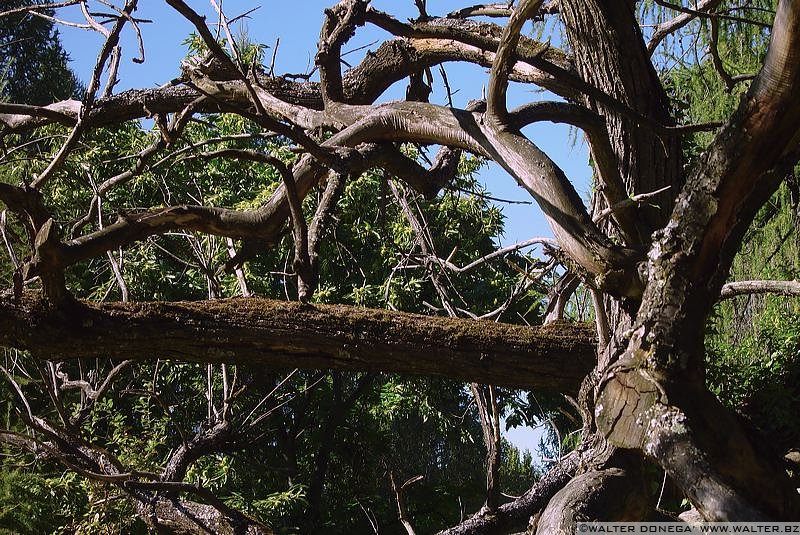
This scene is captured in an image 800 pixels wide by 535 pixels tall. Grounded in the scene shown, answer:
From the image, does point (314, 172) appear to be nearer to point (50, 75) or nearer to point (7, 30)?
point (50, 75)

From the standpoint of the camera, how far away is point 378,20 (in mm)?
3598

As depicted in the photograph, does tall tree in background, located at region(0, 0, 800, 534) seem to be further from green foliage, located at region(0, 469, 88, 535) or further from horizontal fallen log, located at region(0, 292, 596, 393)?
green foliage, located at region(0, 469, 88, 535)

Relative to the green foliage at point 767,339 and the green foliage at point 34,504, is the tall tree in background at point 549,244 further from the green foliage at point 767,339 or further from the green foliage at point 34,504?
the green foliage at point 34,504

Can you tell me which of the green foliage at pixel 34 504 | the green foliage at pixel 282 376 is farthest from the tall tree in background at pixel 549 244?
the green foliage at pixel 34 504

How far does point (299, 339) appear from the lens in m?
3.27

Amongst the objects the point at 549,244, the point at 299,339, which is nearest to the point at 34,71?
the point at 299,339

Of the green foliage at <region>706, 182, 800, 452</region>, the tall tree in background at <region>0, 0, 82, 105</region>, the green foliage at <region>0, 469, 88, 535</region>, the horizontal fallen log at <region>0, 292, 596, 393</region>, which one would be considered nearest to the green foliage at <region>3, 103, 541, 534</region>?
the green foliage at <region>0, 469, 88, 535</region>

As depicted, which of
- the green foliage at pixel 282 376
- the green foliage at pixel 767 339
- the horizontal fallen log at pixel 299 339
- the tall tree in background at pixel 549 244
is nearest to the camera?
the tall tree in background at pixel 549 244

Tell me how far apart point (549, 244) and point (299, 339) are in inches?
36.6

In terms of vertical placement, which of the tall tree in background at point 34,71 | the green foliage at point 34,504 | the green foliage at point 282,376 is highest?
the tall tree in background at point 34,71

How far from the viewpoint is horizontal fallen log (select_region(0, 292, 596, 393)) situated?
3.16 meters

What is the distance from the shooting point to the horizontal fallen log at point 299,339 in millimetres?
3160

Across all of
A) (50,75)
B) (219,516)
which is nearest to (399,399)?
(219,516)

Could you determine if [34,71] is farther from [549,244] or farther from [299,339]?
[549,244]
